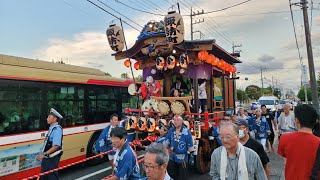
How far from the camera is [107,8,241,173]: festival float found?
6.79 meters

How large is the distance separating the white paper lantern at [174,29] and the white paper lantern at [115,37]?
6.92 ft

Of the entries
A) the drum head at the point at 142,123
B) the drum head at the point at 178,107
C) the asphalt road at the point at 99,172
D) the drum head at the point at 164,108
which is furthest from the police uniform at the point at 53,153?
the drum head at the point at 178,107

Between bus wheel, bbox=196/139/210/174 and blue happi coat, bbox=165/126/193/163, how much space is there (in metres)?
2.04

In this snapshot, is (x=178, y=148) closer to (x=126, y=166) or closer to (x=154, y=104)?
(x=126, y=166)

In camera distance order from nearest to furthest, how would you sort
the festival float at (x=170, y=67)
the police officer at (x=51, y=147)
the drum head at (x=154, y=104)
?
1. the police officer at (x=51, y=147)
2. the festival float at (x=170, y=67)
3. the drum head at (x=154, y=104)

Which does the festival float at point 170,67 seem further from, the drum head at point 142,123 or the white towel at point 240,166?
the white towel at point 240,166

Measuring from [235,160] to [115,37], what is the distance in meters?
6.45

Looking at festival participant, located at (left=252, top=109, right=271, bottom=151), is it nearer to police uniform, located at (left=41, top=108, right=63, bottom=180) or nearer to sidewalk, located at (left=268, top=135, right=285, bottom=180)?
sidewalk, located at (left=268, top=135, right=285, bottom=180)

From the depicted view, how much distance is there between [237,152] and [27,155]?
213 inches

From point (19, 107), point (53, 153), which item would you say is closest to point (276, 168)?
point (53, 153)

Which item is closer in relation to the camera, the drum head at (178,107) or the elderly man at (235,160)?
the elderly man at (235,160)

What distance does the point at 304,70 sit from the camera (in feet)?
59.0

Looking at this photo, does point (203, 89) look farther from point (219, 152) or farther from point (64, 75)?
point (219, 152)

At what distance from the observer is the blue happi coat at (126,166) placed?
9.68 ft
